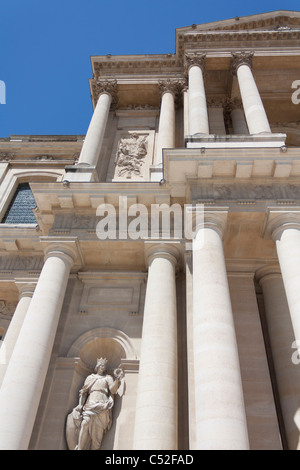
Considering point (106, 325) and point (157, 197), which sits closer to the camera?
point (106, 325)

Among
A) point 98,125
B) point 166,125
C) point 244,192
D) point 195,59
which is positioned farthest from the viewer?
point 195,59

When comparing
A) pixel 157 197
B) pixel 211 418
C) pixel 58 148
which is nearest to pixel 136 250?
pixel 157 197

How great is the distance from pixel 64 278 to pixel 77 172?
17.1ft

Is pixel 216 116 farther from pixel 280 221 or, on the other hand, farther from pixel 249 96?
pixel 280 221

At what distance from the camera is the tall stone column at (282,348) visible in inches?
418

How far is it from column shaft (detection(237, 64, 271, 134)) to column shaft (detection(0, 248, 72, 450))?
30.5ft

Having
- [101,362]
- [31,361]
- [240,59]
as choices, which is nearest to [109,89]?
[240,59]

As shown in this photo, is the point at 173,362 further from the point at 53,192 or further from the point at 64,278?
the point at 53,192

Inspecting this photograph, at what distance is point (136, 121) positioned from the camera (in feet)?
71.7

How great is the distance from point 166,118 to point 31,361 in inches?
524

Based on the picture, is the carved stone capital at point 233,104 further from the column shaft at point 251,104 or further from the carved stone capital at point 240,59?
the column shaft at point 251,104

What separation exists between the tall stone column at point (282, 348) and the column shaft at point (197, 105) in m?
6.27

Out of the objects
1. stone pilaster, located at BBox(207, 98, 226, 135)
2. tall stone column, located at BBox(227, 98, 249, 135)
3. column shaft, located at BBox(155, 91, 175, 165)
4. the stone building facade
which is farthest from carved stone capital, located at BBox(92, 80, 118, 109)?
tall stone column, located at BBox(227, 98, 249, 135)

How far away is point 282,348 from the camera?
12172 millimetres
